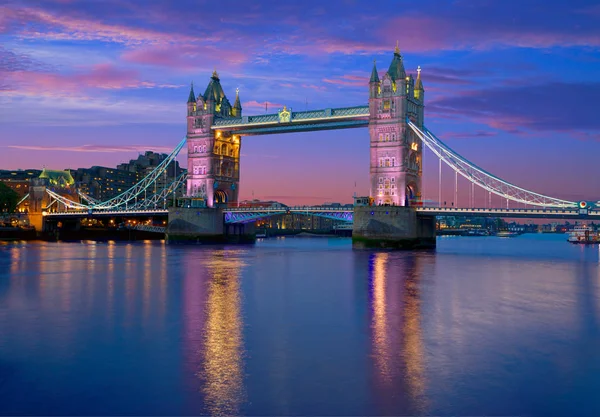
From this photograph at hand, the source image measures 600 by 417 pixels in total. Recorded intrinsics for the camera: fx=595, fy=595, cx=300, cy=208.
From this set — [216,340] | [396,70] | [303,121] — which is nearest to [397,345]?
[216,340]

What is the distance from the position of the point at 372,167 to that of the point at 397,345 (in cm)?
4931

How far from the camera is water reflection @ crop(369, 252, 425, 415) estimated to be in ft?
38.2

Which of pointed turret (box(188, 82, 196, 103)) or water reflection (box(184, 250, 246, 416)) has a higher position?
pointed turret (box(188, 82, 196, 103))

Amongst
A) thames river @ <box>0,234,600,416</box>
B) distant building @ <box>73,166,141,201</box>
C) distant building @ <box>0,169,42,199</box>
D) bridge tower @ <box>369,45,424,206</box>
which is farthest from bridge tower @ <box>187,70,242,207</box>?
distant building @ <box>73,166,141,201</box>

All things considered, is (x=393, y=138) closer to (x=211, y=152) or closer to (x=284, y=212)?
(x=284, y=212)

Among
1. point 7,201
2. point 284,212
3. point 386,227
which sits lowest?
point 386,227

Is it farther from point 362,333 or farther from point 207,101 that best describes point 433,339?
point 207,101

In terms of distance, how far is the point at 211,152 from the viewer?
3004 inches

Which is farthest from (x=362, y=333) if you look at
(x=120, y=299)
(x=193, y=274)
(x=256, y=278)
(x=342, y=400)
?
(x=193, y=274)

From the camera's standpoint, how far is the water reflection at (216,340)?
1166 centimetres

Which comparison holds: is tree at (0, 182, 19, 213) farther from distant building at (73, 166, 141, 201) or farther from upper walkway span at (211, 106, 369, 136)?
distant building at (73, 166, 141, 201)

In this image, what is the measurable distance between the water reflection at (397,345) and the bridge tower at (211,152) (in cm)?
4726

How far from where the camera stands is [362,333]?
58.7 ft

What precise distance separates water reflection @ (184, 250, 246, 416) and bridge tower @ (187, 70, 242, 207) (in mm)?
45245
